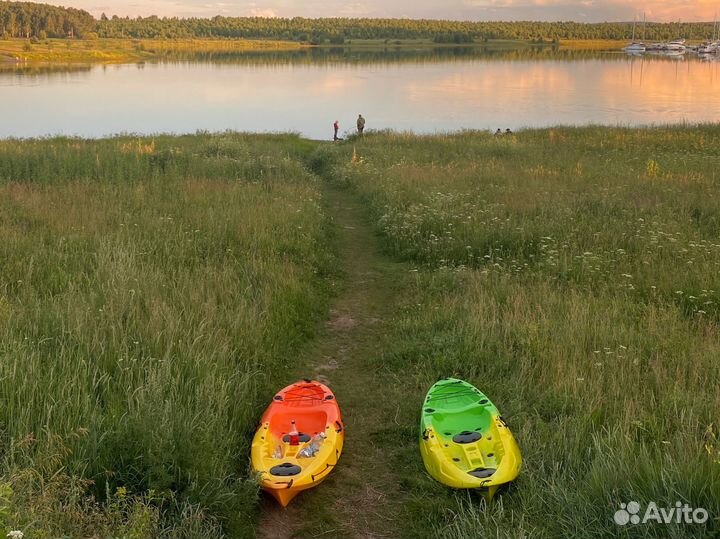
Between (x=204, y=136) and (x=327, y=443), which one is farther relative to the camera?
(x=204, y=136)

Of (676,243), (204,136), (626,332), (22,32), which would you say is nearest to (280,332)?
(626,332)

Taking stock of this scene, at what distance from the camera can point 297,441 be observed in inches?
212

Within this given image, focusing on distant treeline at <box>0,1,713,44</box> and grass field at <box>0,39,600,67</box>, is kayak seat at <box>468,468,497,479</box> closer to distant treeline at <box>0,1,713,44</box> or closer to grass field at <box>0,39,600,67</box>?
grass field at <box>0,39,600,67</box>

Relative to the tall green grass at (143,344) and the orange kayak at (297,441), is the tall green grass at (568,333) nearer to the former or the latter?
the orange kayak at (297,441)

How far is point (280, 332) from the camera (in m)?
7.56

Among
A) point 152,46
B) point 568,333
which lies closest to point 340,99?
point 568,333

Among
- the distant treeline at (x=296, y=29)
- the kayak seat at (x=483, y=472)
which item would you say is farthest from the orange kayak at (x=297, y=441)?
the distant treeline at (x=296, y=29)

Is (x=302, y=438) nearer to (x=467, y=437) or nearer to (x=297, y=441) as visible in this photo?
(x=297, y=441)

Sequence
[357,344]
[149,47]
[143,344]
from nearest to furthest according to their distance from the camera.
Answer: [143,344] → [357,344] → [149,47]

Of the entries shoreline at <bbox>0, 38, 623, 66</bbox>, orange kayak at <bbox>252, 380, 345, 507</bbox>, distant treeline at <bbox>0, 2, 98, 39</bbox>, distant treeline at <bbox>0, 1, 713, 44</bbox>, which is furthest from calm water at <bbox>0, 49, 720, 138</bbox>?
distant treeline at <bbox>0, 1, 713, 44</bbox>

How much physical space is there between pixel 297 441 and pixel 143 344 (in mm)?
1976

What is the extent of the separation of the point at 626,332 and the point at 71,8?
7400 inches

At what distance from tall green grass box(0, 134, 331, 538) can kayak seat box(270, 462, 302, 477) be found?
0.81 ft

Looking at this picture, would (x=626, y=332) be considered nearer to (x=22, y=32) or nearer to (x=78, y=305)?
(x=78, y=305)
